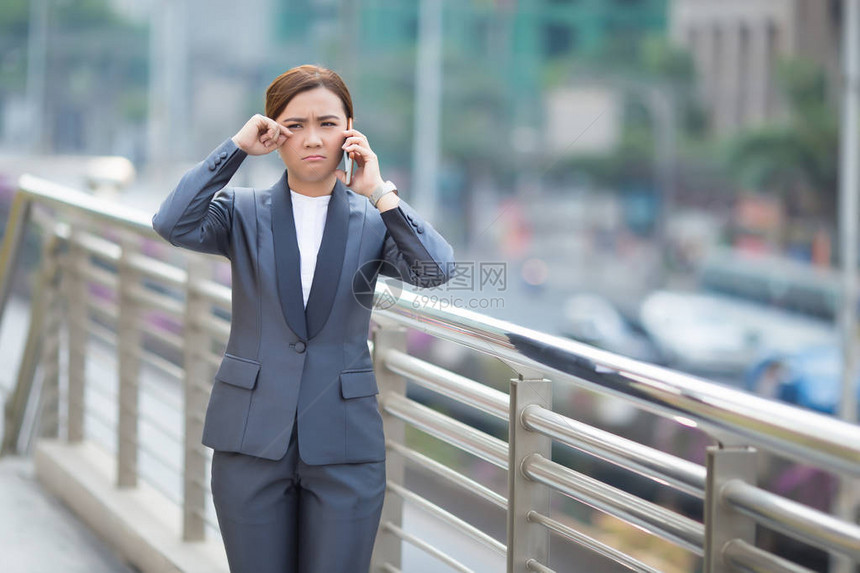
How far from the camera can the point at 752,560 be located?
1.15 m

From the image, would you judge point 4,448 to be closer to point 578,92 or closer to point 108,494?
point 108,494

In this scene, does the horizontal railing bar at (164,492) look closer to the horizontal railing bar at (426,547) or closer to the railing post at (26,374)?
the railing post at (26,374)

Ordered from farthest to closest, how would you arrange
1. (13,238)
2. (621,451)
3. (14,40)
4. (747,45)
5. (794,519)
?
(747,45)
(14,40)
(13,238)
(621,451)
(794,519)

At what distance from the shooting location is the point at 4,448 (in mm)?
3588

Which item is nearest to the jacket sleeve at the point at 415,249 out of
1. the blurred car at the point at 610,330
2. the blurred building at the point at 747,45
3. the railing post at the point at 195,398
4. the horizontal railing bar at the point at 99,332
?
the railing post at the point at 195,398

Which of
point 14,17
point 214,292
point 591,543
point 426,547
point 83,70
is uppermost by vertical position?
point 14,17

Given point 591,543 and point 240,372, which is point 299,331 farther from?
point 591,543

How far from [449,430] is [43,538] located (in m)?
1.59

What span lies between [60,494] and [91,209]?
3.11 feet

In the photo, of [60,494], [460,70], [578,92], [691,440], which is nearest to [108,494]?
[60,494]

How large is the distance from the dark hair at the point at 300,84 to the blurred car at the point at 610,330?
13294 millimetres

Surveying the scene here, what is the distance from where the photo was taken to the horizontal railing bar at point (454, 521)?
1.65 m

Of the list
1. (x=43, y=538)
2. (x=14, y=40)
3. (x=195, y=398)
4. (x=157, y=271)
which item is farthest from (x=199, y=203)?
(x=14, y=40)

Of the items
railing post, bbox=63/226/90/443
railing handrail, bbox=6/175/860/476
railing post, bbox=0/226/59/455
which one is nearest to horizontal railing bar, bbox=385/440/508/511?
railing handrail, bbox=6/175/860/476
